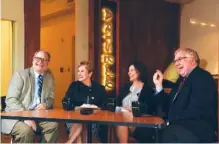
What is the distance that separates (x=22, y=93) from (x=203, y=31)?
417 centimetres

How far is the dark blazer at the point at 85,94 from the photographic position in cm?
398

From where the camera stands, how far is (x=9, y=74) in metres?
5.00

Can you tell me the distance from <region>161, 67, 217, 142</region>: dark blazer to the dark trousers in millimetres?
36

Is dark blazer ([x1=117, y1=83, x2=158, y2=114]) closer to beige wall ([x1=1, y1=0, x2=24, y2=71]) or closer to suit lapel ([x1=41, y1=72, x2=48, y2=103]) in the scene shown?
suit lapel ([x1=41, y1=72, x2=48, y2=103])

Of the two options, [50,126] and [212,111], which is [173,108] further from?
[50,126]

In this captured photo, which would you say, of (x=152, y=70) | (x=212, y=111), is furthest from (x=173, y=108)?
(x=152, y=70)

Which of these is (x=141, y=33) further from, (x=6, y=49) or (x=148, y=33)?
(x=6, y=49)

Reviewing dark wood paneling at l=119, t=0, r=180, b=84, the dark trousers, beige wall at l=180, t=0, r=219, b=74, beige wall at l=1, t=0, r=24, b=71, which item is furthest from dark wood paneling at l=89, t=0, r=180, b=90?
the dark trousers

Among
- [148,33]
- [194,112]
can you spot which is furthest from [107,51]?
[194,112]

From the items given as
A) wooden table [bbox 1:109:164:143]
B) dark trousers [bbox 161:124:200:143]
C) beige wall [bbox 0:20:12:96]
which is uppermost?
beige wall [bbox 0:20:12:96]

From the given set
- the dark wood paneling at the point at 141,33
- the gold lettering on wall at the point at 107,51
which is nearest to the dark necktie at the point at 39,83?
the dark wood paneling at the point at 141,33

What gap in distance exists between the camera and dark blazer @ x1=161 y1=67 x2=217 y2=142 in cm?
284

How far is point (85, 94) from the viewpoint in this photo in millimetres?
4043

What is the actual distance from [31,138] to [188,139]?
1456 millimetres
